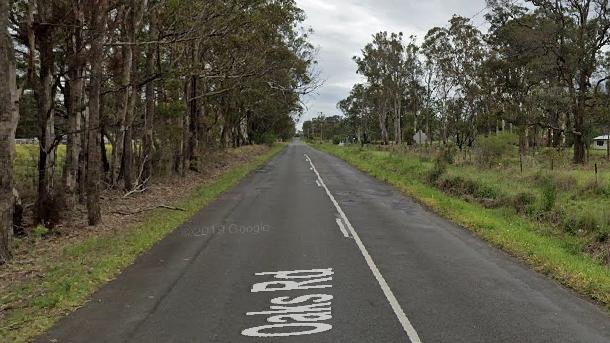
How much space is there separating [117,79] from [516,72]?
130ft

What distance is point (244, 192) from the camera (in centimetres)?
2038

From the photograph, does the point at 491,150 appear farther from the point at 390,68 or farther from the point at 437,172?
the point at 390,68

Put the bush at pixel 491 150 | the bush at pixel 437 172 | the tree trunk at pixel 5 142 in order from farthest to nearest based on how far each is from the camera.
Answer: the bush at pixel 491 150 < the bush at pixel 437 172 < the tree trunk at pixel 5 142

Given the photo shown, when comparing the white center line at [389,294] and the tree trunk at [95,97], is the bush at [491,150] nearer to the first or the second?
the white center line at [389,294]

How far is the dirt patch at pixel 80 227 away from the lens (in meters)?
8.85

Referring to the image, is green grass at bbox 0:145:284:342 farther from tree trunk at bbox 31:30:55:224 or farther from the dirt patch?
tree trunk at bbox 31:30:55:224

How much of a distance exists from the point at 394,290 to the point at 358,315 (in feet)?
3.96

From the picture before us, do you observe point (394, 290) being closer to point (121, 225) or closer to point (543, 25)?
point (121, 225)

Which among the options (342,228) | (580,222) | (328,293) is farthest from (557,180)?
(328,293)

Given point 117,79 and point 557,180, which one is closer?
point 557,180

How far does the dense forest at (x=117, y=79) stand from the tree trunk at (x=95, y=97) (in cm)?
2

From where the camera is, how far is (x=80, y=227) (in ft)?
41.9

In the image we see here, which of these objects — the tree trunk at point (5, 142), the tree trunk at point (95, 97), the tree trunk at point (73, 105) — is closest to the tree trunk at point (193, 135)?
the tree trunk at point (73, 105)

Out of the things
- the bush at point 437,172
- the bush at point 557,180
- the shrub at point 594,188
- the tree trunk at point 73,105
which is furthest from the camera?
the bush at point 437,172
